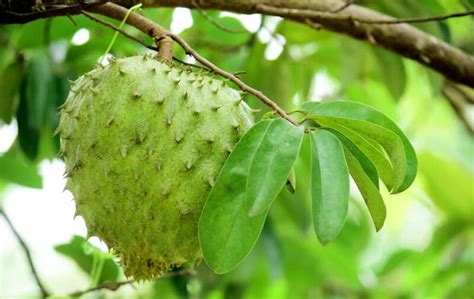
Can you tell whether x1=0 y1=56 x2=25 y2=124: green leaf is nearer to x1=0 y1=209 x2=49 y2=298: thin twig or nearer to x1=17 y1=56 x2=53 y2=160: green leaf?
x1=17 y1=56 x2=53 y2=160: green leaf

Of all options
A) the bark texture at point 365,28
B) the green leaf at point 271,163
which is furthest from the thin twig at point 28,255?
the green leaf at point 271,163

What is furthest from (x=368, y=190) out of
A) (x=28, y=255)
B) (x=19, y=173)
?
(x=19, y=173)

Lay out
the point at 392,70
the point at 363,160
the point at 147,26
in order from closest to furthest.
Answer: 1. the point at 363,160
2. the point at 147,26
3. the point at 392,70

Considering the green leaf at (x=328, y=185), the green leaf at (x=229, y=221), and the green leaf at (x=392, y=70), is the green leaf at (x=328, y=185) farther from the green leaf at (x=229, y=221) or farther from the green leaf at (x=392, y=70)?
the green leaf at (x=392, y=70)

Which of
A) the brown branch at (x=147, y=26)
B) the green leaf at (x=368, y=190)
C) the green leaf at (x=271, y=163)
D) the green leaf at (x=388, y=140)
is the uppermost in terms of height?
the brown branch at (x=147, y=26)

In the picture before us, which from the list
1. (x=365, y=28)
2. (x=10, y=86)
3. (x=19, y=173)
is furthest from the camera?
(x=19, y=173)

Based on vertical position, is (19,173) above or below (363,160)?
below

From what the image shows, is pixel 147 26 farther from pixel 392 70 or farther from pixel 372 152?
pixel 392 70
